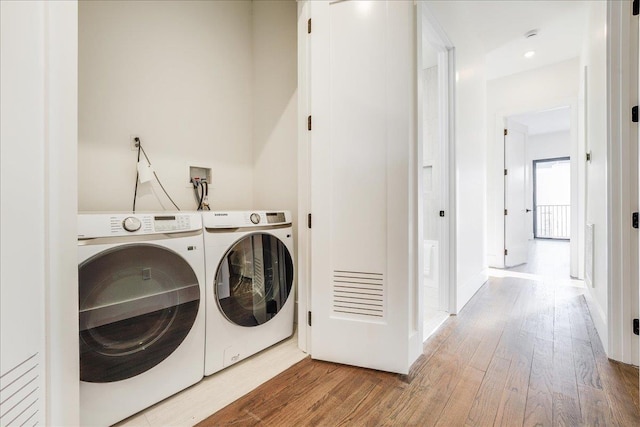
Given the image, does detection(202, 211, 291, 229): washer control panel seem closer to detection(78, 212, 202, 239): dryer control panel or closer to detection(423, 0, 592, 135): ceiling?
detection(78, 212, 202, 239): dryer control panel

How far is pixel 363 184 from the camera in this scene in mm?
1588

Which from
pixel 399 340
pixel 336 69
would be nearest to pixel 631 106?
pixel 336 69

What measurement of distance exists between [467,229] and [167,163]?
8.86 ft

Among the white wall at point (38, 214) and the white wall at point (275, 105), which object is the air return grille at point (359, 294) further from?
the white wall at point (38, 214)

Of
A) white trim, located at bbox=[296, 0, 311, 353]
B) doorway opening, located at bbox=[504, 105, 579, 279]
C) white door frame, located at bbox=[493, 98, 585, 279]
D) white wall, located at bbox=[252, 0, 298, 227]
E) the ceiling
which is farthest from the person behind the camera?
doorway opening, located at bbox=[504, 105, 579, 279]

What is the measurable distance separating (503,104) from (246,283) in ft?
15.2

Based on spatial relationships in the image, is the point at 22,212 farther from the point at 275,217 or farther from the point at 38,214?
the point at 275,217

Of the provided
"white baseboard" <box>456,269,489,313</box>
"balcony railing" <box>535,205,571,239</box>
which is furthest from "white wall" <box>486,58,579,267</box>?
"balcony railing" <box>535,205,571,239</box>

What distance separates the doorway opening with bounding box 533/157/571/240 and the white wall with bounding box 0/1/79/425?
10.1 metres

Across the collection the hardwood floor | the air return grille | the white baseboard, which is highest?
the air return grille

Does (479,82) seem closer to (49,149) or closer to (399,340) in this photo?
(399,340)

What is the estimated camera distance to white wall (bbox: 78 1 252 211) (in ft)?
5.16

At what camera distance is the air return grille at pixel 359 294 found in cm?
156

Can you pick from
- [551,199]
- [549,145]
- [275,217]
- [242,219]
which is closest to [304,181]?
[275,217]
